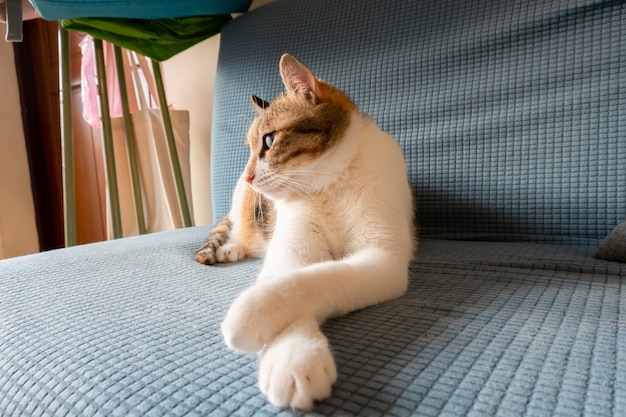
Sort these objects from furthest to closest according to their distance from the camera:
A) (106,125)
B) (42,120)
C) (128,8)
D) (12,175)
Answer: (42,120)
(12,175)
(106,125)
(128,8)

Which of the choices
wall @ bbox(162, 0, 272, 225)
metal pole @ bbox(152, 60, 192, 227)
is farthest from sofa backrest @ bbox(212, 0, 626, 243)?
wall @ bbox(162, 0, 272, 225)

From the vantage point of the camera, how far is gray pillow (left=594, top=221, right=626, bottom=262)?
0.96m

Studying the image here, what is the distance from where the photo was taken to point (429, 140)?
1.42 m

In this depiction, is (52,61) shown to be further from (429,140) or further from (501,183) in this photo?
(501,183)

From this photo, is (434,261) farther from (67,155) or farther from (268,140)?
(67,155)

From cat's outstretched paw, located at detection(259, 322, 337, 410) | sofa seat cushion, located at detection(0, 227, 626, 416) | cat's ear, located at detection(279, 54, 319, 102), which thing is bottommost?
sofa seat cushion, located at detection(0, 227, 626, 416)

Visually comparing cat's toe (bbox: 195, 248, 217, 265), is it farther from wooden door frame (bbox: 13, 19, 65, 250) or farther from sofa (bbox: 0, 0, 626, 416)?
wooden door frame (bbox: 13, 19, 65, 250)

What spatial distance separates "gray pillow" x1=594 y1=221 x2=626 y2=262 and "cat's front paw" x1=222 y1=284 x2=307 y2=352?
0.82 m

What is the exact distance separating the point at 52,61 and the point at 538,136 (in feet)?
10.4

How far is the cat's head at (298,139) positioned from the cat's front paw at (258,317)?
45 centimetres

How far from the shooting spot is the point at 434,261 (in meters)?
1.06

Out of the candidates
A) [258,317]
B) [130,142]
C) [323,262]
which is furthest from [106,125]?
[258,317]

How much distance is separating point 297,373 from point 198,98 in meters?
2.32

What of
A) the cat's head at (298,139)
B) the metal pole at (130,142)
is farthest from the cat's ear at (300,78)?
the metal pole at (130,142)
